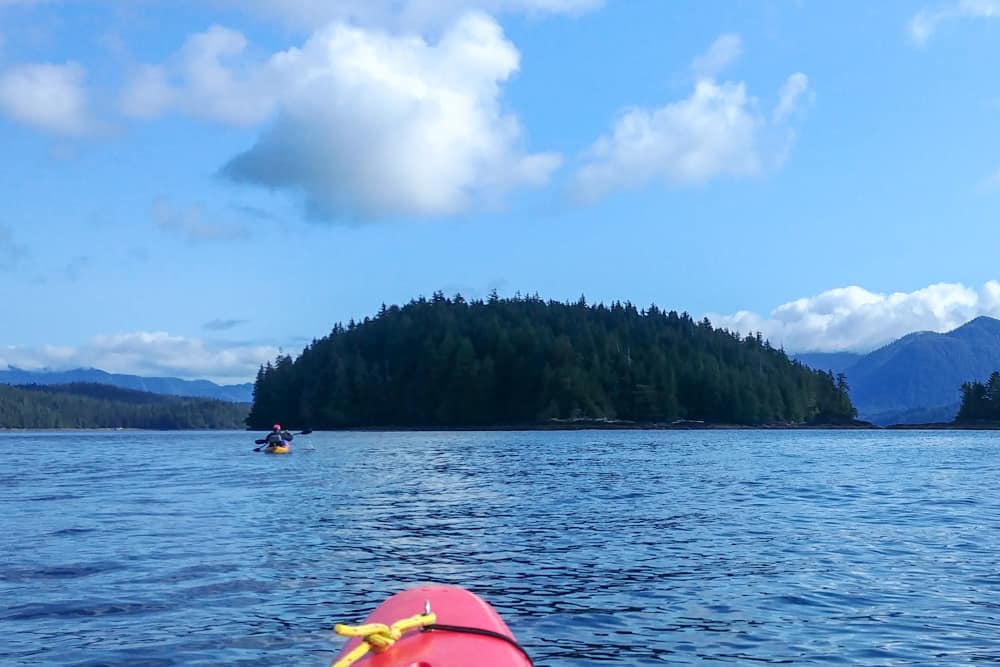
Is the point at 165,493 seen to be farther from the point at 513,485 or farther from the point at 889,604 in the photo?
the point at 889,604

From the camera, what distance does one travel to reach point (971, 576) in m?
20.0

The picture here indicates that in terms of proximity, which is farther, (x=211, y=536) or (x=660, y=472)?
(x=660, y=472)

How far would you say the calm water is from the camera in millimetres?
14766

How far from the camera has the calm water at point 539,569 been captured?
14.8 meters

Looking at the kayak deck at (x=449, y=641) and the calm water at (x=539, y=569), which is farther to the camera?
the calm water at (x=539, y=569)

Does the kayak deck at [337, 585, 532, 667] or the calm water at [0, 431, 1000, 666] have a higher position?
the kayak deck at [337, 585, 532, 667]

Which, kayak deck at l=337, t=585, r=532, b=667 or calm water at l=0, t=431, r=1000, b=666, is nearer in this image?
kayak deck at l=337, t=585, r=532, b=667

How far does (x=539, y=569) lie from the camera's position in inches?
832

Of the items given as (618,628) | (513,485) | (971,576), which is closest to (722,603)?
(618,628)

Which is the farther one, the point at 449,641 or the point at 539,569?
the point at 539,569

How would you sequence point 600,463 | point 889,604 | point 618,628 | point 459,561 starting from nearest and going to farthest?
point 618,628
point 889,604
point 459,561
point 600,463

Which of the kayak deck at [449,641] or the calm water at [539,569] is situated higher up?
the kayak deck at [449,641]

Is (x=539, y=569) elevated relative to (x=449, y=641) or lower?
lower

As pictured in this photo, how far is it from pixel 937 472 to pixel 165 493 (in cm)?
4471
